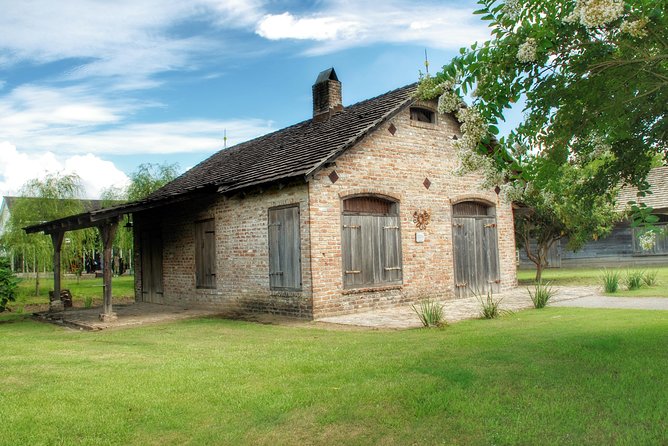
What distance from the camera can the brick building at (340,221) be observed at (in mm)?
11945

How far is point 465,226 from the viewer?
49.1 feet

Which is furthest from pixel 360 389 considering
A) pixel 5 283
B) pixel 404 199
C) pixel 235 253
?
pixel 5 283

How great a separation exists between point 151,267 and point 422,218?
29.6ft

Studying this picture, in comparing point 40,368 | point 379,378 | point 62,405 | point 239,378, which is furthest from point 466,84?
point 40,368

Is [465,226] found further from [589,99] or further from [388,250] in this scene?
[589,99]

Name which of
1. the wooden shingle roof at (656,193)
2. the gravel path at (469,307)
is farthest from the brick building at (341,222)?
the wooden shingle roof at (656,193)

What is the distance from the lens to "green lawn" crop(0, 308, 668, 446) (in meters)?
4.22

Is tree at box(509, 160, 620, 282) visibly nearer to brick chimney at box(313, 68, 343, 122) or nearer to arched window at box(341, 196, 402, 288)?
arched window at box(341, 196, 402, 288)

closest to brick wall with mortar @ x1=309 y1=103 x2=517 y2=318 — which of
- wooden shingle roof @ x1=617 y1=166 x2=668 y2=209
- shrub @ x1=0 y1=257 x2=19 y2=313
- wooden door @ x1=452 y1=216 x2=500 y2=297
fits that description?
wooden door @ x1=452 y1=216 x2=500 y2=297

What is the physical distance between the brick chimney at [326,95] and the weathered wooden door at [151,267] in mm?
6343

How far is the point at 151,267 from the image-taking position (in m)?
17.5

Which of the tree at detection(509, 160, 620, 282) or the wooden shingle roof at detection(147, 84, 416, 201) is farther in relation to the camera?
the tree at detection(509, 160, 620, 282)

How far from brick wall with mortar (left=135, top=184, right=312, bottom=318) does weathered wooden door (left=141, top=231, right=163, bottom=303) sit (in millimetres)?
331

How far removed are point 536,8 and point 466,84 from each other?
2.98ft
